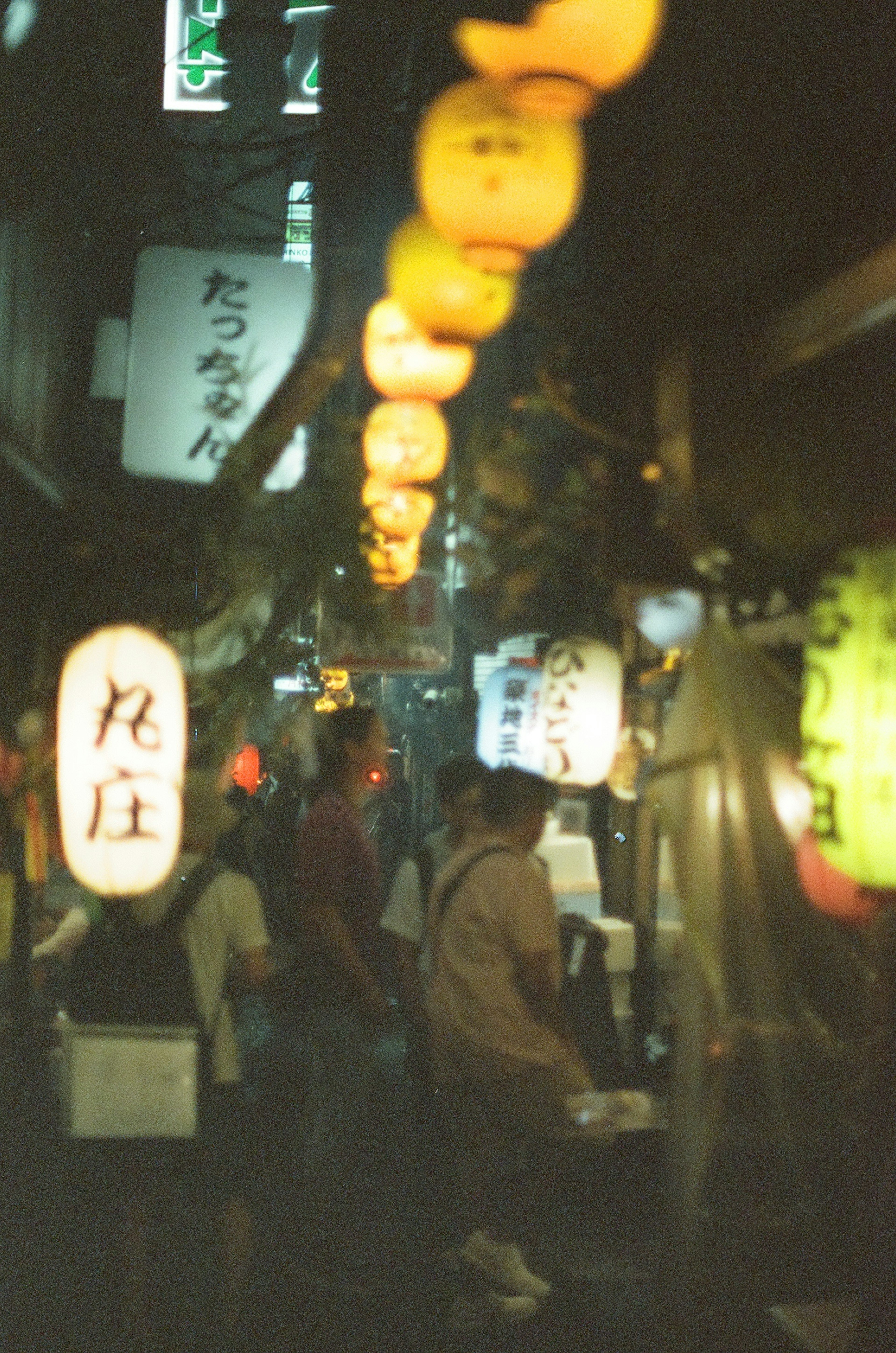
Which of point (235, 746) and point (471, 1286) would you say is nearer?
point (471, 1286)

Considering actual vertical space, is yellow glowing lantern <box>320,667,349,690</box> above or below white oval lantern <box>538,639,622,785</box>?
above

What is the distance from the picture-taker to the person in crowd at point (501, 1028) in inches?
259

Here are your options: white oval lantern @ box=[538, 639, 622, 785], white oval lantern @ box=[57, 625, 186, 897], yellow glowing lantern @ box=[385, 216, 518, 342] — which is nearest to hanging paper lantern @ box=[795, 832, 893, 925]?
white oval lantern @ box=[57, 625, 186, 897]

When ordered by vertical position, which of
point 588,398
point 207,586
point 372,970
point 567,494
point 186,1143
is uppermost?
point 588,398

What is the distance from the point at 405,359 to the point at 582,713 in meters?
2.89

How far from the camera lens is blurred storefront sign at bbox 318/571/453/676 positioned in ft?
38.4

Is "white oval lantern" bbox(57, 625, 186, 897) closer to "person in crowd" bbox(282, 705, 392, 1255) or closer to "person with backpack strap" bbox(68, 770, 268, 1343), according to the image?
"person with backpack strap" bbox(68, 770, 268, 1343)

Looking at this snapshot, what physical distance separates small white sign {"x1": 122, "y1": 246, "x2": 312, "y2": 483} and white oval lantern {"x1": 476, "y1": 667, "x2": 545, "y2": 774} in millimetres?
3404

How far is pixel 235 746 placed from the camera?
8781 millimetres

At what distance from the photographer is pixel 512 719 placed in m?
11.1

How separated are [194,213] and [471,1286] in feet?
43.2

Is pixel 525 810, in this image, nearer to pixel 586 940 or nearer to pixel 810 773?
pixel 810 773

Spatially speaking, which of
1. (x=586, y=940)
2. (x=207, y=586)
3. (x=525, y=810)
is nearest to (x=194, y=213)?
(x=207, y=586)

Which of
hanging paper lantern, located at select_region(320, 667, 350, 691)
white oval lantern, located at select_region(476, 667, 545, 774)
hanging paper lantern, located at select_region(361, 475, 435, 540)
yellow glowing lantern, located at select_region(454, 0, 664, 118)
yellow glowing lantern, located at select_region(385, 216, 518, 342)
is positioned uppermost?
yellow glowing lantern, located at select_region(454, 0, 664, 118)
